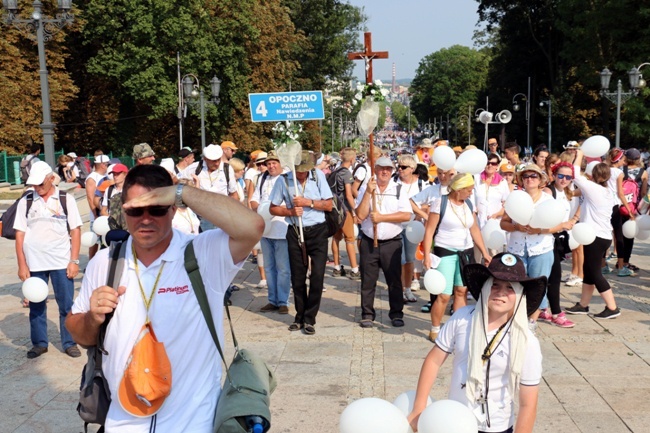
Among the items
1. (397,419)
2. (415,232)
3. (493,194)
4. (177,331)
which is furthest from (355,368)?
(177,331)

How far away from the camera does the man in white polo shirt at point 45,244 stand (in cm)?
754

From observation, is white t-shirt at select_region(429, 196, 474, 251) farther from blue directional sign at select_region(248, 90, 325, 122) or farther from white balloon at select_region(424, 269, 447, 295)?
blue directional sign at select_region(248, 90, 325, 122)

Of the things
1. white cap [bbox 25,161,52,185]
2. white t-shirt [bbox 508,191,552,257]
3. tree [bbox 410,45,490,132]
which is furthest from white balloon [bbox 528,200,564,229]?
tree [bbox 410,45,490,132]

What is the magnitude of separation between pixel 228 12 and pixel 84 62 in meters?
9.30

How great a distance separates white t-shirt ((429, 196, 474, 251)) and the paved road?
1054mm

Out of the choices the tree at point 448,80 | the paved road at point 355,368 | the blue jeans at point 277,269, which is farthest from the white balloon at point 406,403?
the tree at point 448,80

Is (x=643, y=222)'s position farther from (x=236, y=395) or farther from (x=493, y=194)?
(x=236, y=395)

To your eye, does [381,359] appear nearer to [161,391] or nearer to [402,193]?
[402,193]

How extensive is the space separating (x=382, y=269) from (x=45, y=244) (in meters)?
3.52

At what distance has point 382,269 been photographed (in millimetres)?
8500

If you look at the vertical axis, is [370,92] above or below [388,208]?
above

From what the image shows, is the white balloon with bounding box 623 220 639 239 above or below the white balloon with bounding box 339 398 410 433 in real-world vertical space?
below

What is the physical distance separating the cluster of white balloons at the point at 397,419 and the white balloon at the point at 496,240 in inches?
220

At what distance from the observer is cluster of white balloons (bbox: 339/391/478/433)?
2.99 m
